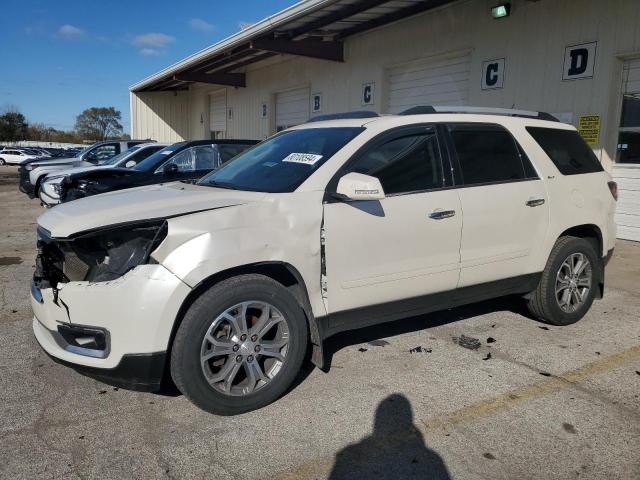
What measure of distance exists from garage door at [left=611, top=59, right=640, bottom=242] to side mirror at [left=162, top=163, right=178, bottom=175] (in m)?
7.28

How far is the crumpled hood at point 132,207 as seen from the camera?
3096mm

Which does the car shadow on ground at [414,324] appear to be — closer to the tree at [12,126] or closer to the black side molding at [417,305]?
the black side molding at [417,305]

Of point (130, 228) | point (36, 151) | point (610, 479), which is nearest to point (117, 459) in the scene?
point (130, 228)

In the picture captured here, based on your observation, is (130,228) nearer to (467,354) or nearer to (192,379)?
(192,379)

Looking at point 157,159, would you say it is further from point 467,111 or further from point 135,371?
point 135,371

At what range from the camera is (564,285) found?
15.7 ft

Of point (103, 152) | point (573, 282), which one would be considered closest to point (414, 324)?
point (573, 282)

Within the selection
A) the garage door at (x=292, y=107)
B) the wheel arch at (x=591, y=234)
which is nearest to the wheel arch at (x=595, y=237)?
the wheel arch at (x=591, y=234)

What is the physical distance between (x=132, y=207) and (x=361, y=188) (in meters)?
1.41

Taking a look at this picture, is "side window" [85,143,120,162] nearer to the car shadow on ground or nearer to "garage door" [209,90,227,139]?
"garage door" [209,90,227,139]

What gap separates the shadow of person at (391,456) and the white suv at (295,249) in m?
0.63

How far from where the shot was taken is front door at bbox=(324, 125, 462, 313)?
3451mm

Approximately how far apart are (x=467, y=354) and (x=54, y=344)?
2959 millimetres

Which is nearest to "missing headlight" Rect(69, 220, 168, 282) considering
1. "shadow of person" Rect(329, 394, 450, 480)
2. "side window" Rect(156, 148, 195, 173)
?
"shadow of person" Rect(329, 394, 450, 480)
